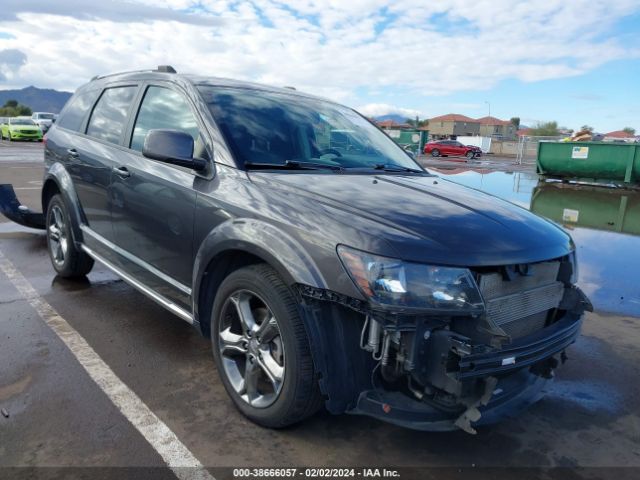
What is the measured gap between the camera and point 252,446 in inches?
106

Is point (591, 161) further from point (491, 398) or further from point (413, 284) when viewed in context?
point (413, 284)

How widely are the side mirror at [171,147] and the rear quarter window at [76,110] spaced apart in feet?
7.05

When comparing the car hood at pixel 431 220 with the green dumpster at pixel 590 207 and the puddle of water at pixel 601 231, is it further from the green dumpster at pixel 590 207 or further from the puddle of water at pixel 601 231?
the green dumpster at pixel 590 207

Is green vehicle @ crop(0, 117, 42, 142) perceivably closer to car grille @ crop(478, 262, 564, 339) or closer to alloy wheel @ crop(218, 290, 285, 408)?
alloy wheel @ crop(218, 290, 285, 408)

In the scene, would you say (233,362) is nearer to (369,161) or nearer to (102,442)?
(102,442)

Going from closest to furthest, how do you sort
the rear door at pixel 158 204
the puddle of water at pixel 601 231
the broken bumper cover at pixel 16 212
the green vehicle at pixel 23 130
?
the rear door at pixel 158 204
the puddle of water at pixel 601 231
the broken bumper cover at pixel 16 212
the green vehicle at pixel 23 130

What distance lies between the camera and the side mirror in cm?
301

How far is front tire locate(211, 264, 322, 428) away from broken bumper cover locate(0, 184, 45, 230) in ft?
15.1

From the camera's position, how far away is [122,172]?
3836mm

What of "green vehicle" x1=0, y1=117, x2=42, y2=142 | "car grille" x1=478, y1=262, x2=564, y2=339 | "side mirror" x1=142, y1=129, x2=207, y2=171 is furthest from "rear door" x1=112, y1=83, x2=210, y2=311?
"green vehicle" x1=0, y1=117, x2=42, y2=142

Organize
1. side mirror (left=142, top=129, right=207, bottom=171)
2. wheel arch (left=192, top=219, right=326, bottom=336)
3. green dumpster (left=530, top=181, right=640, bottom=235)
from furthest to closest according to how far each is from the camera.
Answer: green dumpster (left=530, top=181, right=640, bottom=235) < side mirror (left=142, top=129, right=207, bottom=171) < wheel arch (left=192, top=219, right=326, bottom=336)

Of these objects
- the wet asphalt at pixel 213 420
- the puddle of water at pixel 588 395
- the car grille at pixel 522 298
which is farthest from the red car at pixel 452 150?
the car grille at pixel 522 298

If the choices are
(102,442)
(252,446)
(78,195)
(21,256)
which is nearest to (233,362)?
(252,446)

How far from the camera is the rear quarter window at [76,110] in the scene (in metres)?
4.87
